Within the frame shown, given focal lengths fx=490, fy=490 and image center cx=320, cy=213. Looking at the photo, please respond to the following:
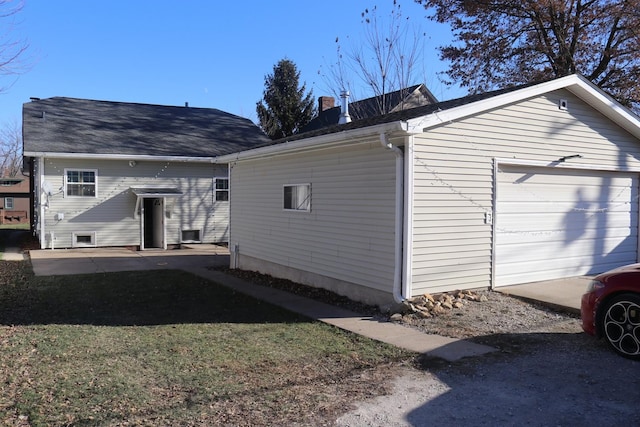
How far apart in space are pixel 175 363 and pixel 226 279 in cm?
594

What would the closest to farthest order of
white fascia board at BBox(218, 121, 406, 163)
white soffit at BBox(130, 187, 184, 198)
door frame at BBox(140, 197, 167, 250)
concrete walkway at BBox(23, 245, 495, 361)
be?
1. concrete walkway at BBox(23, 245, 495, 361)
2. white fascia board at BBox(218, 121, 406, 163)
3. white soffit at BBox(130, 187, 184, 198)
4. door frame at BBox(140, 197, 167, 250)

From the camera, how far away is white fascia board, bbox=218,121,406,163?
693 centimetres

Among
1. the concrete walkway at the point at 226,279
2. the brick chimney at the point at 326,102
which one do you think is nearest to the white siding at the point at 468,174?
the concrete walkway at the point at 226,279

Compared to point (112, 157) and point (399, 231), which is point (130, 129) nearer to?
point (112, 157)

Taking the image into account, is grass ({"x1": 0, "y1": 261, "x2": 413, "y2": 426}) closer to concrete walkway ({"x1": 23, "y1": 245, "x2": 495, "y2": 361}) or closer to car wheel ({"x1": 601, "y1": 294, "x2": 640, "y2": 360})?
concrete walkway ({"x1": 23, "y1": 245, "x2": 495, "y2": 361})

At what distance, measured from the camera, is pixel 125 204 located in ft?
57.2

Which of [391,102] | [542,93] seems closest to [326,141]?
[542,93]

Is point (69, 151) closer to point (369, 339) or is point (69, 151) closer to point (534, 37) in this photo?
point (369, 339)

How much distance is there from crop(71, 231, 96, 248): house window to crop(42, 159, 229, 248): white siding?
0.10 meters

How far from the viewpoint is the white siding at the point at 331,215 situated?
761 cm

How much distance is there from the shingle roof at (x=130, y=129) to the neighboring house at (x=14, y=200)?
71.9ft

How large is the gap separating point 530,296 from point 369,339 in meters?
3.23

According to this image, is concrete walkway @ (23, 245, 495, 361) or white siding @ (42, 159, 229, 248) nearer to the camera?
concrete walkway @ (23, 245, 495, 361)

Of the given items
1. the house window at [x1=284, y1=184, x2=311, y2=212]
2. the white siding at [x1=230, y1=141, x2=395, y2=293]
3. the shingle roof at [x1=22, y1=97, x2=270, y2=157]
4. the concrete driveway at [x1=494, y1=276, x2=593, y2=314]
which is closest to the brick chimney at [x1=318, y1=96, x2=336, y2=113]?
the shingle roof at [x1=22, y1=97, x2=270, y2=157]
